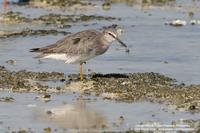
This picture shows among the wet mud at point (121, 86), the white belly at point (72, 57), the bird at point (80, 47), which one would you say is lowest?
the wet mud at point (121, 86)

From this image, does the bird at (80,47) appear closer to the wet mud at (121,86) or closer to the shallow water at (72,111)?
the wet mud at (121,86)

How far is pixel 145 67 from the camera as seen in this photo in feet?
50.9

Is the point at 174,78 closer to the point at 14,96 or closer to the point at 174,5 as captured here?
the point at 14,96

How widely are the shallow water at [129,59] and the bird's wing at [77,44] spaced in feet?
3.95

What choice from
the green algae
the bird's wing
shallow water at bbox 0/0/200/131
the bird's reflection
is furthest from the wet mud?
the green algae

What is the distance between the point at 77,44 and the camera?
13.8 metres

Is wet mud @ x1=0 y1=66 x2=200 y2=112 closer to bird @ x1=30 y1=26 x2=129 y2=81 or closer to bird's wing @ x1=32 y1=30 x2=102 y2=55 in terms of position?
bird @ x1=30 y1=26 x2=129 y2=81

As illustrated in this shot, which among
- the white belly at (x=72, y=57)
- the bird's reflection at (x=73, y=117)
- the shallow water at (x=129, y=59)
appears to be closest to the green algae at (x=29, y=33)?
the shallow water at (x=129, y=59)

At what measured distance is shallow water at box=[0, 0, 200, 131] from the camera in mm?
11058

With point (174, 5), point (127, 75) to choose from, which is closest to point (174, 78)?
point (127, 75)

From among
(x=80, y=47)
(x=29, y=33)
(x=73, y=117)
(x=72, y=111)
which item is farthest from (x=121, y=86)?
(x=29, y=33)

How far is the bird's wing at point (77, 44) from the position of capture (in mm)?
13719

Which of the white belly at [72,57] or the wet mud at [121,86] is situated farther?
the white belly at [72,57]

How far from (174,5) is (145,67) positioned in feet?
36.3
